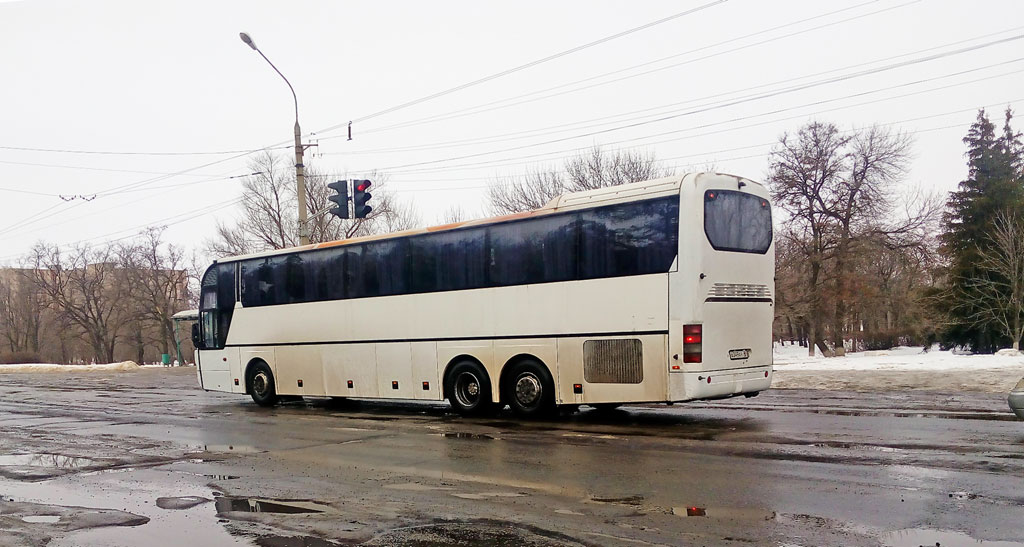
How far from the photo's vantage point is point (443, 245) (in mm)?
14102

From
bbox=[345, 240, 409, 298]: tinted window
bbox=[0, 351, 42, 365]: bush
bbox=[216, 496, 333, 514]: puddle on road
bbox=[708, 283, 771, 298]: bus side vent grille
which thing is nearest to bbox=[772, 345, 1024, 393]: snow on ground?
bbox=[708, 283, 771, 298]: bus side vent grille

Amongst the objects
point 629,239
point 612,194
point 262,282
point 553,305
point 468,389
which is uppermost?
point 612,194

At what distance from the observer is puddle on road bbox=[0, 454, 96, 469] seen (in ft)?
32.4

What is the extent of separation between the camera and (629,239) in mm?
11625

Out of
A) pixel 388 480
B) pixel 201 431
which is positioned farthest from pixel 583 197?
pixel 201 431

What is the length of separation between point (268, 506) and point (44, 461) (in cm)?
499

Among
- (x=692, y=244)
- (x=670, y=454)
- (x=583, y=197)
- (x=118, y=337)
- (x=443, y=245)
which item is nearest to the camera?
(x=670, y=454)

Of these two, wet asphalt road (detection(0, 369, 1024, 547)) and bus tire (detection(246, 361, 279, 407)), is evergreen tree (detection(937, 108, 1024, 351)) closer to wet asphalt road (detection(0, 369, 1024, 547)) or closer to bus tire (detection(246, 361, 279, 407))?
wet asphalt road (detection(0, 369, 1024, 547))

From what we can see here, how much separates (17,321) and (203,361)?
257 ft

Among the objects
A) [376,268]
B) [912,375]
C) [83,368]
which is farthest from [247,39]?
[83,368]

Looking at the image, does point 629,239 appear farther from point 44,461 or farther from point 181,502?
point 44,461

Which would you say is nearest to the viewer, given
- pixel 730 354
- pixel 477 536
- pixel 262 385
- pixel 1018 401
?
pixel 477 536

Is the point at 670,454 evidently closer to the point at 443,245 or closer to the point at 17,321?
the point at 443,245

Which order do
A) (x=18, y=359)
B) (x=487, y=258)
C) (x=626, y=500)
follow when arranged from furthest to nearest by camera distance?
(x=18, y=359), (x=487, y=258), (x=626, y=500)
